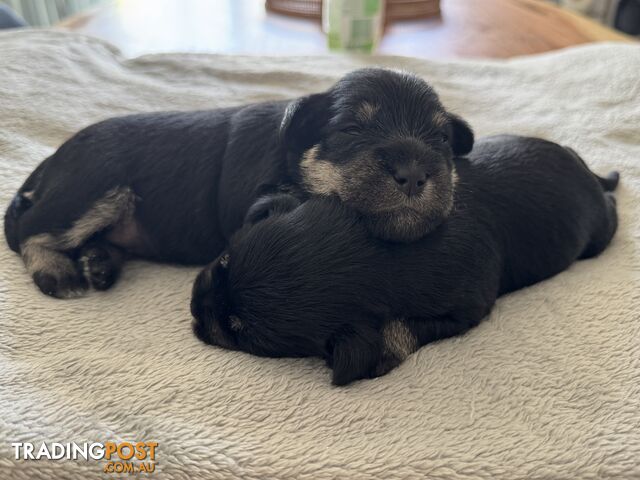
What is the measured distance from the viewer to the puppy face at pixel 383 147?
1.66 metres

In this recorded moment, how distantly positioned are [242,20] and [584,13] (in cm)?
325

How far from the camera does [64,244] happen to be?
2037 millimetres

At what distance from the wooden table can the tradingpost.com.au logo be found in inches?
125

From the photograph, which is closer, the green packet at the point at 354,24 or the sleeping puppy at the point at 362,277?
the sleeping puppy at the point at 362,277

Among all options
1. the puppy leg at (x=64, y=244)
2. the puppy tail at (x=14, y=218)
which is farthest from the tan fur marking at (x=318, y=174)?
the puppy tail at (x=14, y=218)

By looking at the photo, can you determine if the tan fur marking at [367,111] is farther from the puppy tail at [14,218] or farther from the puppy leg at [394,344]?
the puppy tail at [14,218]

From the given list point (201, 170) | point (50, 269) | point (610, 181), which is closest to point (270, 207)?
point (201, 170)

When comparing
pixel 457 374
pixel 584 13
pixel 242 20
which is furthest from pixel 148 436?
pixel 584 13

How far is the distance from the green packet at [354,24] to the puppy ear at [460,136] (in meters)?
2.08

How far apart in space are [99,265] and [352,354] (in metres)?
0.97

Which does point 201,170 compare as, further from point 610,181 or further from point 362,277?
point 610,181

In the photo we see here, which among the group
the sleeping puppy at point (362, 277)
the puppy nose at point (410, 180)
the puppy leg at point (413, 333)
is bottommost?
the puppy leg at point (413, 333)

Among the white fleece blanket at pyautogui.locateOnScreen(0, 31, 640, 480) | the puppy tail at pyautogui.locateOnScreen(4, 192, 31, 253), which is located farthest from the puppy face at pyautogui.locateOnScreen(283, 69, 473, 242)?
the puppy tail at pyautogui.locateOnScreen(4, 192, 31, 253)

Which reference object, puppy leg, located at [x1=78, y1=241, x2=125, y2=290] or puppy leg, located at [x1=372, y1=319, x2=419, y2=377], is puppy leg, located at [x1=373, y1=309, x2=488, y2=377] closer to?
puppy leg, located at [x1=372, y1=319, x2=419, y2=377]
